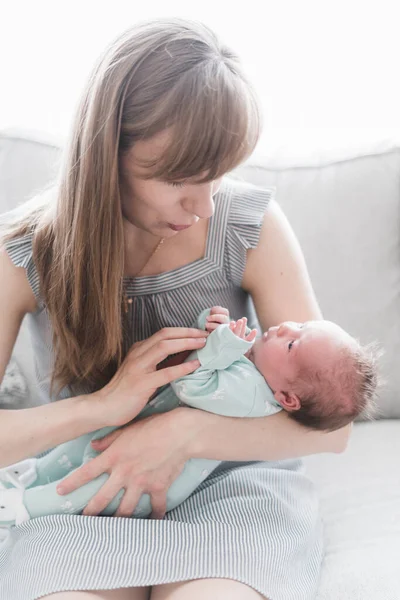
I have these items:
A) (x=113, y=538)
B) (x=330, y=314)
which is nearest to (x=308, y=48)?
(x=330, y=314)

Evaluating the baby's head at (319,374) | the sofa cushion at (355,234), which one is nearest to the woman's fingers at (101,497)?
the baby's head at (319,374)

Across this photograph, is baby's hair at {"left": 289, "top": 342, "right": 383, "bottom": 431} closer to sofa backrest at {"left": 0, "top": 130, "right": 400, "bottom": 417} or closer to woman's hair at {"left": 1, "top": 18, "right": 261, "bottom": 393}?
woman's hair at {"left": 1, "top": 18, "right": 261, "bottom": 393}

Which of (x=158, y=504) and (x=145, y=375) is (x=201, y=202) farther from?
(x=158, y=504)

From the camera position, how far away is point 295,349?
51.4 inches

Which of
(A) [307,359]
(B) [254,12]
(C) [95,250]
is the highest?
(B) [254,12]

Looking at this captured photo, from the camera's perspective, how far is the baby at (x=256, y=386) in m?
1.28

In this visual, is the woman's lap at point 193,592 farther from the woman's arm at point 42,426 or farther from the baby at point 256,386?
the woman's arm at point 42,426

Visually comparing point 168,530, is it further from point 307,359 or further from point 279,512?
point 307,359

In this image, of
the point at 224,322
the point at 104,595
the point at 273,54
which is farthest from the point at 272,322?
the point at 273,54

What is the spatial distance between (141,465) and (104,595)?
0.22 meters

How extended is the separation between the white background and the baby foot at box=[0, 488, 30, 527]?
3.50ft

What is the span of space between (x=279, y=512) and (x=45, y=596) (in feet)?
1.41

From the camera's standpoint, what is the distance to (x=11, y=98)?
2.16 m

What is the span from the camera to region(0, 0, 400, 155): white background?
6.82ft
